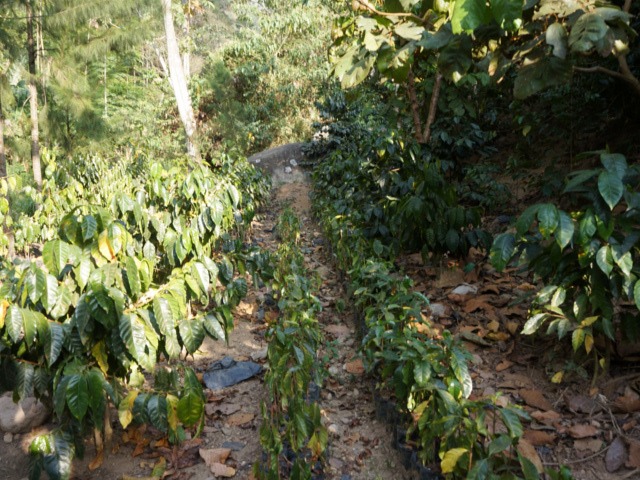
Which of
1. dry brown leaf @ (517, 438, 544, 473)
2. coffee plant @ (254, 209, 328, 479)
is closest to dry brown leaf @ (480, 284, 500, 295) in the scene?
coffee plant @ (254, 209, 328, 479)

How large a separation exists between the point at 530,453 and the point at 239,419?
1578 mm

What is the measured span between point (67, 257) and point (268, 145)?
1366 centimetres

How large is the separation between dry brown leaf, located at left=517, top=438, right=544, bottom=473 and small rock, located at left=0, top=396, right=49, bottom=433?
240 cm

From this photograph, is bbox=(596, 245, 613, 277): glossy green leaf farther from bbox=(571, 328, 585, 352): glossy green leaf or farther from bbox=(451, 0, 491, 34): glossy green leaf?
bbox=(451, 0, 491, 34): glossy green leaf

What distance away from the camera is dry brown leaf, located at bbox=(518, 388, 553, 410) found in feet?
8.25

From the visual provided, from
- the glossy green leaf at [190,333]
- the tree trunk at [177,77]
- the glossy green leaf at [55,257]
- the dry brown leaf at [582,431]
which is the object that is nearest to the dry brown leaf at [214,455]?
the glossy green leaf at [190,333]

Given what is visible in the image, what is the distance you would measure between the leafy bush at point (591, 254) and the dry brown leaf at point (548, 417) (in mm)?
326

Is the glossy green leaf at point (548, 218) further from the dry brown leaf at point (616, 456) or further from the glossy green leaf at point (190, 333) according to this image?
the glossy green leaf at point (190, 333)

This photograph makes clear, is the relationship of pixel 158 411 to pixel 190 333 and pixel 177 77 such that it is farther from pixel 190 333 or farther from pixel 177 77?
pixel 177 77

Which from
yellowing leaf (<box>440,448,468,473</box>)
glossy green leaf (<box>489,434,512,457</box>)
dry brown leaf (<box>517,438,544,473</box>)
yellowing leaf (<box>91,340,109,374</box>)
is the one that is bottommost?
dry brown leaf (<box>517,438,544,473</box>)

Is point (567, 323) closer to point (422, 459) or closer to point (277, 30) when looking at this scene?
point (422, 459)

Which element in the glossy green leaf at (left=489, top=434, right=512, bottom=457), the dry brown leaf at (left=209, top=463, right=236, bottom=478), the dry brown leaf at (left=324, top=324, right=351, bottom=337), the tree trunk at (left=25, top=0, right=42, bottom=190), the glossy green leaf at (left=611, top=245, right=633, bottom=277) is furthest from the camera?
the tree trunk at (left=25, top=0, right=42, bottom=190)

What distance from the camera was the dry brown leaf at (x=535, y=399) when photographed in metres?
2.51

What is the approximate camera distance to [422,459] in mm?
2180
